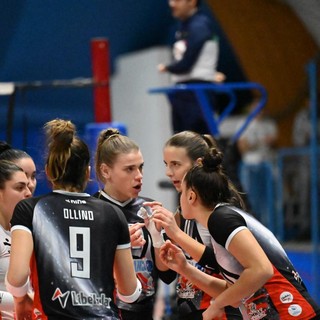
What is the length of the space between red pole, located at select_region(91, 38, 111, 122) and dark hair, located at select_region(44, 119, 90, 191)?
2801 millimetres

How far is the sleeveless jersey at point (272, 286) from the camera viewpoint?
3900 mm

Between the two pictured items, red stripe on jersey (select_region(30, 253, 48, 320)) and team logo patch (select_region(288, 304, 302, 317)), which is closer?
red stripe on jersey (select_region(30, 253, 48, 320))

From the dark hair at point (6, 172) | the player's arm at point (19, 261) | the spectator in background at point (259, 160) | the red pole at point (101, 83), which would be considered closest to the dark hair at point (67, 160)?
the player's arm at point (19, 261)

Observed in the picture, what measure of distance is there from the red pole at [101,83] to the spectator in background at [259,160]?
3599mm

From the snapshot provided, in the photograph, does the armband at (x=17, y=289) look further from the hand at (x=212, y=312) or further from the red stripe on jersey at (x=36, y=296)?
the hand at (x=212, y=312)

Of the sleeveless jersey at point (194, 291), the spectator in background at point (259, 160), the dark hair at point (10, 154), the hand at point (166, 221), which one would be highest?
the dark hair at point (10, 154)

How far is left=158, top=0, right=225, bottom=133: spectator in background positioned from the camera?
770cm

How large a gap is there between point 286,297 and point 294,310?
0.22 ft

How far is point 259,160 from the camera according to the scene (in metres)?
11.7

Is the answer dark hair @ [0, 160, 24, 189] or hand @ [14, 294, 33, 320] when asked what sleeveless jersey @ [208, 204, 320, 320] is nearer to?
hand @ [14, 294, 33, 320]

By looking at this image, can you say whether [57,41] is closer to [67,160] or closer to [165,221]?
[165,221]

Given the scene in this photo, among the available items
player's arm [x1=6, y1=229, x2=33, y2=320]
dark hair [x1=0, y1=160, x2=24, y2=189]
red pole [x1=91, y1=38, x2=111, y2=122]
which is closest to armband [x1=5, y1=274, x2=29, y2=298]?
player's arm [x1=6, y1=229, x2=33, y2=320]

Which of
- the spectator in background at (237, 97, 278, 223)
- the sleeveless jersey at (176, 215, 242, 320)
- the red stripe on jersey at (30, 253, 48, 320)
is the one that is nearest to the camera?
the red stripe on jersey at (30, 253, 48, 320)

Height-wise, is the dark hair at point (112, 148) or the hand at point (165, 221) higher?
the dark hair at point (112, 148)
